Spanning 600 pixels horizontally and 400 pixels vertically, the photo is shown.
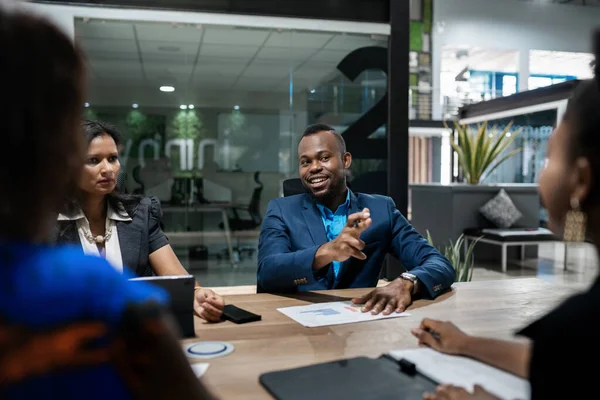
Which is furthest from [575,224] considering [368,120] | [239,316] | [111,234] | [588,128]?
[368,120]

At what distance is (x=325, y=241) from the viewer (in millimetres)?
2150

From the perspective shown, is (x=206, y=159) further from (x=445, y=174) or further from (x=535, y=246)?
(x=445, y=174)

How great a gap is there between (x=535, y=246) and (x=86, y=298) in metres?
8.54

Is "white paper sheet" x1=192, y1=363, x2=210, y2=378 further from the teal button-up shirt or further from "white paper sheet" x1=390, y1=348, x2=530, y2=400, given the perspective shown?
the teal button-up shirt

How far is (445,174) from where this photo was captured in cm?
1243

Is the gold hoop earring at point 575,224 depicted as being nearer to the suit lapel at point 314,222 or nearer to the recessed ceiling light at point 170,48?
the suit lapel at point 314,222

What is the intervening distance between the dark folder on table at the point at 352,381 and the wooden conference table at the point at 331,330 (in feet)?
0.15

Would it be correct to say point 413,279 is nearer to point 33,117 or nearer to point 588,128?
point 588,128

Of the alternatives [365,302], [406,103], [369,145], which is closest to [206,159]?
[369,145]

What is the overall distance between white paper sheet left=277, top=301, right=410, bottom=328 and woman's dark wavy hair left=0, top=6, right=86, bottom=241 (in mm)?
1048

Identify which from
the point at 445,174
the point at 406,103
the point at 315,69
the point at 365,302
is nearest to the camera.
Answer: the point at 365,302

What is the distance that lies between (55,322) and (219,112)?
4601 mm

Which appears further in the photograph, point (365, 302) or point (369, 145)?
point (369, 145)

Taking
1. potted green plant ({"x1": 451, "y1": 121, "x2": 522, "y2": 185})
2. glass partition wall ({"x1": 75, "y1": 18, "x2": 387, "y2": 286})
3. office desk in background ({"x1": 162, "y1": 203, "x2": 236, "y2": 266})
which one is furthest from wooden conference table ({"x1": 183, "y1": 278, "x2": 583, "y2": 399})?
potted green plant ({"x1": 451, "y1": 121, "x2": 522, "y2": 185})
